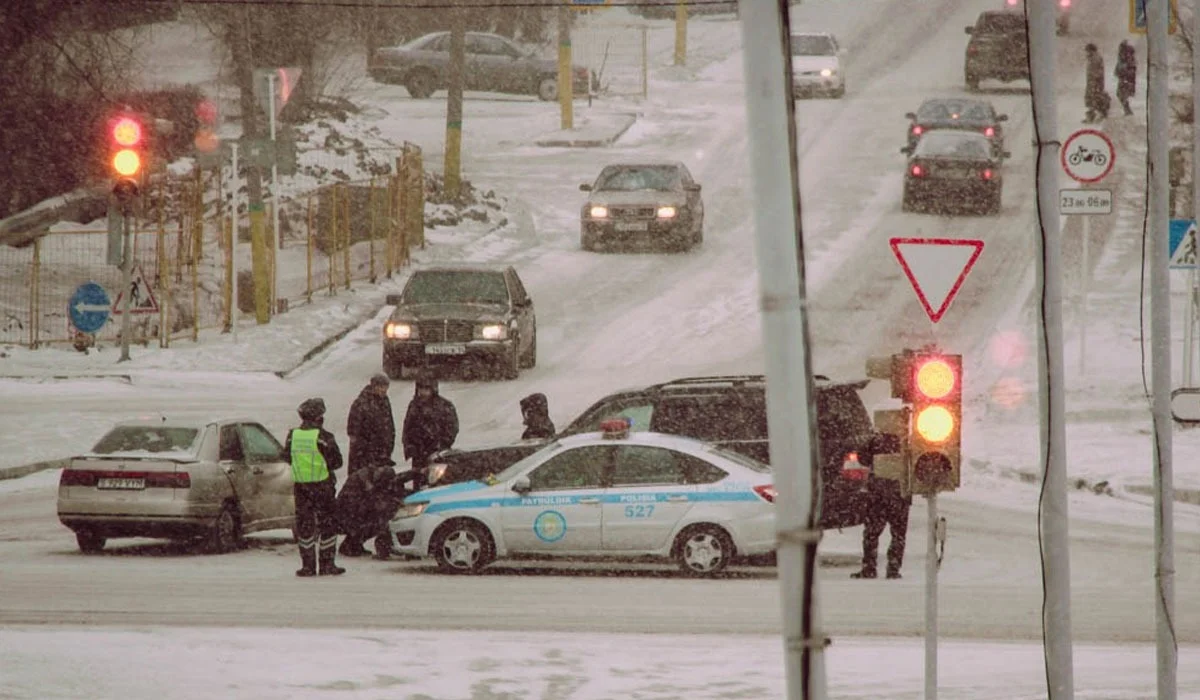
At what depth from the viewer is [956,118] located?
42469 millimetres

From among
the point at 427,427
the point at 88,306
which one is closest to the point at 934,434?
the point at 427,427

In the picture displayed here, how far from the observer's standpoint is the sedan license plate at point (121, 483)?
736 inches

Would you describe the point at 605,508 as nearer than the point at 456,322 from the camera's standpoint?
Yes

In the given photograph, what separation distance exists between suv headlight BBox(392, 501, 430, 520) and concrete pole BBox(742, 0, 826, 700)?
510 inches

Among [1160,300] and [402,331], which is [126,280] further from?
[1160,300]

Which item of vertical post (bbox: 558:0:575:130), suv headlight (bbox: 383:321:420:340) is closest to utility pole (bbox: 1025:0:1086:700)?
suv headlight (bbox: 383:321:420:340)

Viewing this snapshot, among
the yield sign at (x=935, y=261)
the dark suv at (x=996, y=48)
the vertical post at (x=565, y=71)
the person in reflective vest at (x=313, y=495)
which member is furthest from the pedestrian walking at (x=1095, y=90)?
the yield sign at (x=935, y=261)

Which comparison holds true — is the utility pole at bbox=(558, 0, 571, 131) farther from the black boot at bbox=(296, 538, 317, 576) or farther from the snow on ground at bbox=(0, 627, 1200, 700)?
the snow on ground at bbox=(0, 627, 1200, 700)

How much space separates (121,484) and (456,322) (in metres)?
10.8

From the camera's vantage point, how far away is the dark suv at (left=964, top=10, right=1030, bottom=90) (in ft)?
169

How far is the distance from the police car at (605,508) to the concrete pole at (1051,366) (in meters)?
8.37

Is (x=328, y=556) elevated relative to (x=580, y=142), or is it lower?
lower

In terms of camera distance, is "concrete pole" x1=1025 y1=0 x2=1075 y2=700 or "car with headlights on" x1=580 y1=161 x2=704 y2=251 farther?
"car with headlights on" x1=580 y1=161 x2=704 y2=251

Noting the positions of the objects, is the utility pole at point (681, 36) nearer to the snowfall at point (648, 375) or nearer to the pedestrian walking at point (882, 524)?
the snowfall at point (648, 375)
